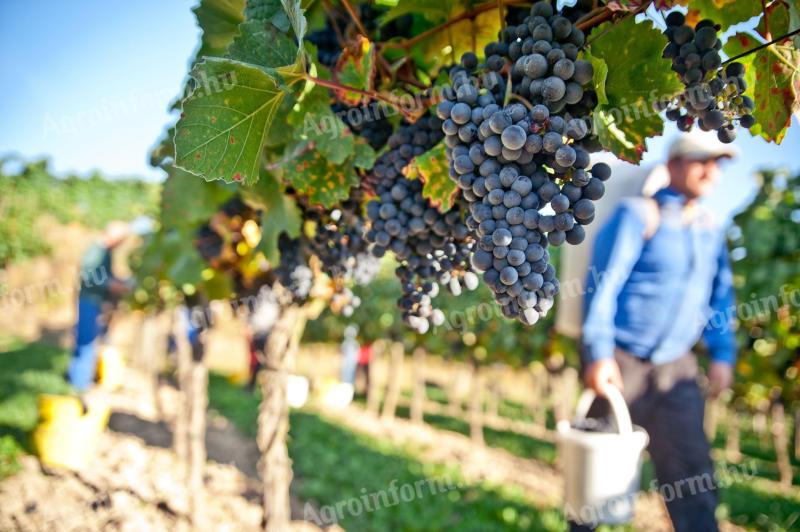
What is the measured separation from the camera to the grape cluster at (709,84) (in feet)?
3.23

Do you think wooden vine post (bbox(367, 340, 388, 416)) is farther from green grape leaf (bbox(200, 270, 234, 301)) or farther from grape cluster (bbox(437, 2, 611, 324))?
grape cluster (bbox(437, 2, 611, 324))

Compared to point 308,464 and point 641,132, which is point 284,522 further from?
point 308,464

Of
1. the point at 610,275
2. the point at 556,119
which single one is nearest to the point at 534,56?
the point at 556,119

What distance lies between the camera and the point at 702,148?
2736mm

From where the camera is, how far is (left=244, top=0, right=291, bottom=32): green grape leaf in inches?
46.7

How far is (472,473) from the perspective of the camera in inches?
247

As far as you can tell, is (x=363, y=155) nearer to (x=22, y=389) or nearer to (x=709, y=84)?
(x=709, y=84)

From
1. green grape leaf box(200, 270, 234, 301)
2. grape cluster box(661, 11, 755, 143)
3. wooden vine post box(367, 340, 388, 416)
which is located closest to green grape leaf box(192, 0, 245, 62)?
grape cluster box(661, 11, 755, 143)

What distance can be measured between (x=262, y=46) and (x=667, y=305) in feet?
8.22

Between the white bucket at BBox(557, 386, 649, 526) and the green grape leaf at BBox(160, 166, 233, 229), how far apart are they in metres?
1.79

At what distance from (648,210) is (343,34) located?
1909 mm

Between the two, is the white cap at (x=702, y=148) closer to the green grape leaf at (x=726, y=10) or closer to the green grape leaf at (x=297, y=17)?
the green grape leaf at (x=726, y=10)

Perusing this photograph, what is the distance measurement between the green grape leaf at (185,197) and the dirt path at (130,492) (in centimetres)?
233

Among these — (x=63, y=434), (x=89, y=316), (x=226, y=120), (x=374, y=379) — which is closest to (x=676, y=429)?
(x=226, y=120)
